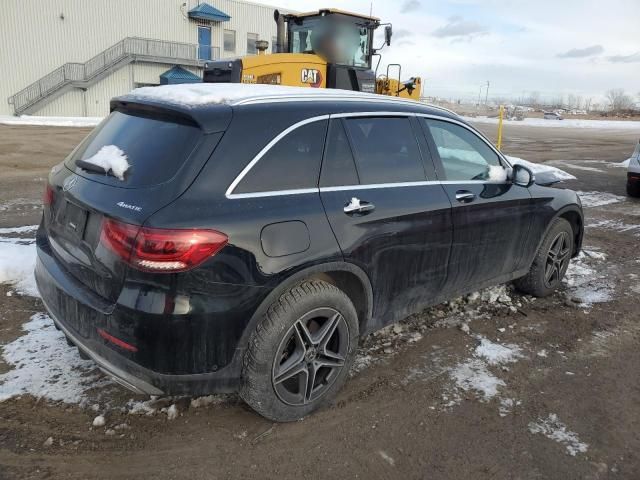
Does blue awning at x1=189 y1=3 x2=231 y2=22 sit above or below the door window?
above

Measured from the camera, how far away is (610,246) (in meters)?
7.01

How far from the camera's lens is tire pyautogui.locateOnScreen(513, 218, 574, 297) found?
16.0 ft

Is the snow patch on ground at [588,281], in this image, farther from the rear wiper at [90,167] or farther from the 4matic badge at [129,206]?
the rear wiper at [90,167]

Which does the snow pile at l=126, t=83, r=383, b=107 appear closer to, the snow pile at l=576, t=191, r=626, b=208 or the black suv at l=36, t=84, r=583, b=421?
the black suv at l=36, t=84, r=583, b=421

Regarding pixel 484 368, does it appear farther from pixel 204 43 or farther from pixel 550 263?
pixel 204 43

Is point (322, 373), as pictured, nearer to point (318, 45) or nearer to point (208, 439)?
point (208, 439)

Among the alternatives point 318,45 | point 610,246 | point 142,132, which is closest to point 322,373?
point 142,132

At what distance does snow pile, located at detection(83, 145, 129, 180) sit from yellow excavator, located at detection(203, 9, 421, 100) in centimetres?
828

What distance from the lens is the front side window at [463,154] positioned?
12.9 feet

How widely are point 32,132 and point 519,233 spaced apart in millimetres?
19912

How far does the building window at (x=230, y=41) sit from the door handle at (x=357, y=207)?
37.0 m

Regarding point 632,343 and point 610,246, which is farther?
point 610,246

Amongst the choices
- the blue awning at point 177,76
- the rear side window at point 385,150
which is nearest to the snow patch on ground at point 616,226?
the rear side window at point 385,150

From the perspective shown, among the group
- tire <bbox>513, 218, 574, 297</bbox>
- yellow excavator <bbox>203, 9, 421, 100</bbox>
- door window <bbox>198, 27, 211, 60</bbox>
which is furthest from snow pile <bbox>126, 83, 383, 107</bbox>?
door window <bbox>198, 27, 211, 60</bbox>
